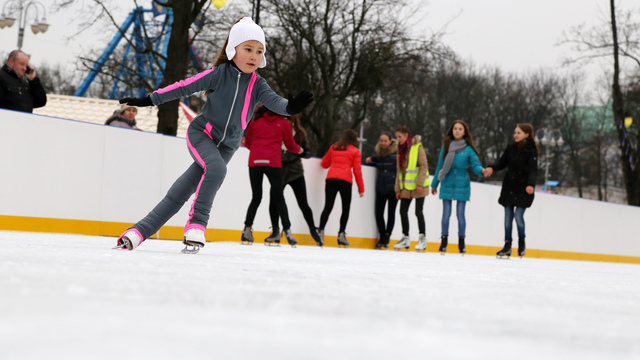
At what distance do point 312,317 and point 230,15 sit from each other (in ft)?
57.6

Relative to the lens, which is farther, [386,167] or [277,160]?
[386,167]

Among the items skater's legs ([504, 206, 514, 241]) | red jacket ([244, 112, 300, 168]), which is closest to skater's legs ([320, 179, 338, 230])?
red jacket ([244, 112, 300, 168])

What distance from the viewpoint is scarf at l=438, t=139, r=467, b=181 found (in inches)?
405

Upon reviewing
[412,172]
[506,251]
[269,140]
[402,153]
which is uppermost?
[402,153]

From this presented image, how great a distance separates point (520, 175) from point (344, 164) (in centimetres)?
261

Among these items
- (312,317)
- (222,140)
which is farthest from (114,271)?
(222,140)

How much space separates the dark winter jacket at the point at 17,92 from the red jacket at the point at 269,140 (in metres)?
2.50

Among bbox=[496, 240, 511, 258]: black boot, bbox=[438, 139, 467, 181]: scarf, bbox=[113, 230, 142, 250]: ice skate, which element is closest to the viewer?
bbox=[113, 230, 142, 250]: ice skate

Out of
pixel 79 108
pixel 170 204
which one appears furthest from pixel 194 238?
pixel 79 108

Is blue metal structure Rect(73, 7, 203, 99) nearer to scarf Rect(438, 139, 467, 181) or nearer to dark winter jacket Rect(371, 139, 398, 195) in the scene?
dark winter jacket Rect(371, 139, 398, 195)

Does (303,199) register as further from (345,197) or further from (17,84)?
(17,84)

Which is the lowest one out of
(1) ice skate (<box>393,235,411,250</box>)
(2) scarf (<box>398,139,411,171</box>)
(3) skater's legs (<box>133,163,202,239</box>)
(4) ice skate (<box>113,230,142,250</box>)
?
(1) ice skate (<box>393,235,411,250</box>)

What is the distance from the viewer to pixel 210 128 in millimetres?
4672

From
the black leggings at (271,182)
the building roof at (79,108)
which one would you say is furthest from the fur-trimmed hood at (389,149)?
the building roof at (79,108)
